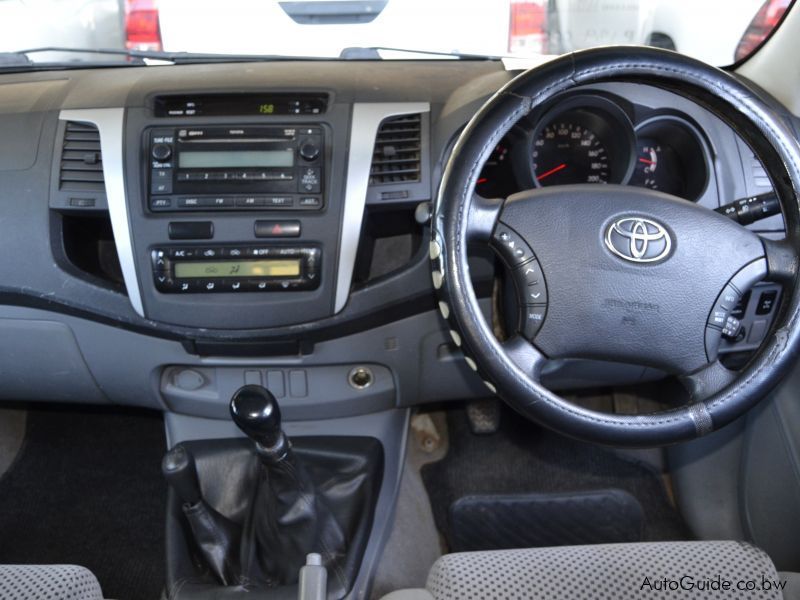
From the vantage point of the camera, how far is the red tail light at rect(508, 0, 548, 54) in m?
1.58

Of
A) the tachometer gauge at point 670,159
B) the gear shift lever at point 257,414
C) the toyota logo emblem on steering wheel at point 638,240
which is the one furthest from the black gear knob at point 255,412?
the tachometer gauge at point 670,159

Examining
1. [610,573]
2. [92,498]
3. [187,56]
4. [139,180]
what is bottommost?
[92,498]

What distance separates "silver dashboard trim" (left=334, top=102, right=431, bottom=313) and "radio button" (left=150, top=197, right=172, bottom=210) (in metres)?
0.31

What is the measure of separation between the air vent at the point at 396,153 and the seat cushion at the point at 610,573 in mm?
661

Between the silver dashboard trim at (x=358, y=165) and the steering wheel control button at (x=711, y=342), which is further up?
the silver dashboard trim at (x=358, y=165)

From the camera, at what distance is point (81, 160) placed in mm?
1360

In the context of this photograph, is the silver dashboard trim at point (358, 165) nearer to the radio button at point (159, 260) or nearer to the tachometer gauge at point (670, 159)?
the radio button at point (159, 260)

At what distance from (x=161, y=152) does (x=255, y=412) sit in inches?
20.5

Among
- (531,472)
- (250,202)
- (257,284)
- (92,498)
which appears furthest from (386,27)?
(92,498)

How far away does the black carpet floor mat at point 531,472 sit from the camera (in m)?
1.78

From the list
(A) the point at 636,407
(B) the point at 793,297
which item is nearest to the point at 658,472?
(A) the point at 636,407

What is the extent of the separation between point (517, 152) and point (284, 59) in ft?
1.84

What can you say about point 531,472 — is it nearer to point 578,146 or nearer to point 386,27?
point 578,146

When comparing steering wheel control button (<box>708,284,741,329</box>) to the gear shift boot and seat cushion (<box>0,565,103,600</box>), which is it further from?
seat cushion (<box>0,565,103,600</box>)
